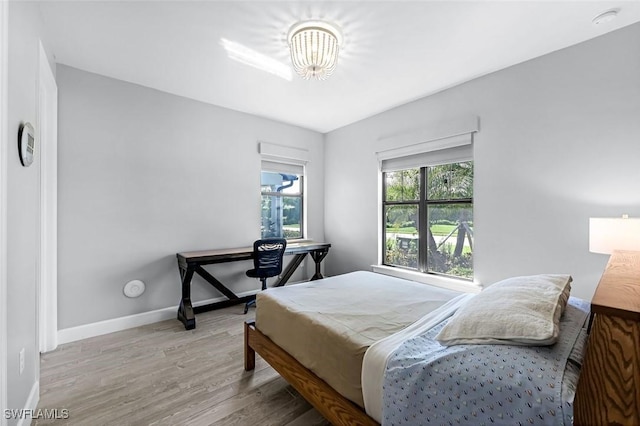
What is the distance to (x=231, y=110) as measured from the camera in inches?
142

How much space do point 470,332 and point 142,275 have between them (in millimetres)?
3182

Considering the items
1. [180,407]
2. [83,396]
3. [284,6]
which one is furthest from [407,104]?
[83,396]

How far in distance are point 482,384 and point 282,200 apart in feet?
12.0

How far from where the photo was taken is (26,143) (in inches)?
59.2

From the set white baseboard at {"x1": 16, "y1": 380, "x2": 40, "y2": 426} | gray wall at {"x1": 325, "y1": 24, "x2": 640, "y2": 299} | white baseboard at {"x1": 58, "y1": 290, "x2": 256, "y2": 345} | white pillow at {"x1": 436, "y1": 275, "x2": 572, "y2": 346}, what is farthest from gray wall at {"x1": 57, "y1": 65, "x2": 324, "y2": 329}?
white pillow at {"x1": 436, "y1": 275, "x2": 572, "y2": 346}

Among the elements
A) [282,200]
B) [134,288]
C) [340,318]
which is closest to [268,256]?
[282,200]

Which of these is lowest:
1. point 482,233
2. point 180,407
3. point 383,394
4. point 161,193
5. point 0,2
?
point 180,407

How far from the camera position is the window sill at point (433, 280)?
2.82 m

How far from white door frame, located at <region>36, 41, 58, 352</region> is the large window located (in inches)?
141

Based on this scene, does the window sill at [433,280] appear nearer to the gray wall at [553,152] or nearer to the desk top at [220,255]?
the gray wall at [553,152]

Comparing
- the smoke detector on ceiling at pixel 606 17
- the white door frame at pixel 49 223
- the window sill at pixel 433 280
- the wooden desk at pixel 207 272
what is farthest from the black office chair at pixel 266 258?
the smoke detector on ceiling at pixel 606 17

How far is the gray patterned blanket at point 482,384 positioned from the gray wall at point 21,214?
1851 mm

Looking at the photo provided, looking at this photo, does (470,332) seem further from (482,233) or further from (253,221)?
(253,221)

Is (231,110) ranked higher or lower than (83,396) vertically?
higher
